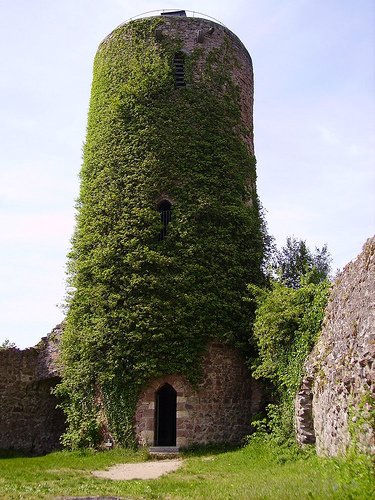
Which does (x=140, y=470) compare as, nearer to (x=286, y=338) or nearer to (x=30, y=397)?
(x=286, y=338)

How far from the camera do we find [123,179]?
18.2 meters

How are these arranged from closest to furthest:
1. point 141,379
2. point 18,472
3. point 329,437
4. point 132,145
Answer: point 329,437 < point 18,472 < point 141,379 < point 132,145

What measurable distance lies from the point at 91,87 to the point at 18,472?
13215mm

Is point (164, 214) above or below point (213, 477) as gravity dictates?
above

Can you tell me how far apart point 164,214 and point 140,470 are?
7.62 m

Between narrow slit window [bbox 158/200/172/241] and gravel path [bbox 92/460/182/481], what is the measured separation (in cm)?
642

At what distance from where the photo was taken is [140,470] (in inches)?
527

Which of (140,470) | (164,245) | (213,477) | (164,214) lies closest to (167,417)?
(164,245)

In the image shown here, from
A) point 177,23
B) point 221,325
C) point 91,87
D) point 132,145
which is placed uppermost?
point 177,23

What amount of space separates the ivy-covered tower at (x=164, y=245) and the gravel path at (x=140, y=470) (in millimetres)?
1526

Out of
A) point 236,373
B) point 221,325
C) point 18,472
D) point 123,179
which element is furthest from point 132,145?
point 18,472

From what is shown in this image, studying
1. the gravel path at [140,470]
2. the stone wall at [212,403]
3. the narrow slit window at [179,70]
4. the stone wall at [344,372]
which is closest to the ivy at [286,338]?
the stone wall at [344,372]

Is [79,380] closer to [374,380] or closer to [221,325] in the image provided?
[221,325]

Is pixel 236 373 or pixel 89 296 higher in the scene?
pixel 89 296
